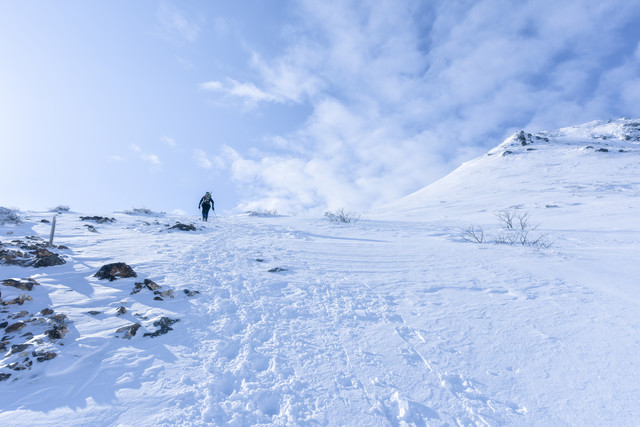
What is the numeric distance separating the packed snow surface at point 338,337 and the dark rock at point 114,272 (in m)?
0.17

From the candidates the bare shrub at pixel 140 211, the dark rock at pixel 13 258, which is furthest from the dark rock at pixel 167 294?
the bare shrub at pixel 140 211

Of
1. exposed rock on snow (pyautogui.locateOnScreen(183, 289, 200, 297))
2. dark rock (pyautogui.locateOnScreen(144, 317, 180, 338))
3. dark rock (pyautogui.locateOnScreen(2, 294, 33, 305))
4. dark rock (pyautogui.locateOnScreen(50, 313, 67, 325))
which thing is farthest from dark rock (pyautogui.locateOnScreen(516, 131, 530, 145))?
dark rock (pyautogui.locateOnScreen(2, 294, 33, 305))

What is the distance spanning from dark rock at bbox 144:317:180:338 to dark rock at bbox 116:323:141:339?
0.17 meters

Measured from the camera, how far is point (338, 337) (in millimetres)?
4109

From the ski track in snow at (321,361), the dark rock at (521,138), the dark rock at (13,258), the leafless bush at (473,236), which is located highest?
the dark rock at (521,138)

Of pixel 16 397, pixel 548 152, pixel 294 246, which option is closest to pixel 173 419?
pixel 16 397

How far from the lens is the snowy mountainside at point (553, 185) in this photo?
15431 millimetres

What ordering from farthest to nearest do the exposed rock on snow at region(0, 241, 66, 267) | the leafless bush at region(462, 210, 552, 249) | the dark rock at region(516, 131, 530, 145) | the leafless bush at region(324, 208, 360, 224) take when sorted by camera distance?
1. the dark rock at region(516, 131, 530, 145)
2. the leafless bush at region(324, 208, 360, 224)
3. the leafless bush at region(462, 210, 552, 249)
4. the exposed rock on snow at region(0, 241, 66, 267)

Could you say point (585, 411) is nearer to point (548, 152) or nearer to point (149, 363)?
point (149, 363)

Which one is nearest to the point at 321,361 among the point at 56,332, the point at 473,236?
the point at 56,332

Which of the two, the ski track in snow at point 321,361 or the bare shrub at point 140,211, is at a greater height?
the bare shrub at point 140,211

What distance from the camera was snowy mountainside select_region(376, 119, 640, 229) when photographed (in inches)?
608

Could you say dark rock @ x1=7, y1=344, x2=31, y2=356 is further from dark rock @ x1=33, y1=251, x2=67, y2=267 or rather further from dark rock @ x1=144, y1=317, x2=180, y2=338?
dark rock @ x1=33, y1=251, x2=67, y2=267

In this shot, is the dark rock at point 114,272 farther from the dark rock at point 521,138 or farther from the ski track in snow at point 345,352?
the dark rock at point 521,138
